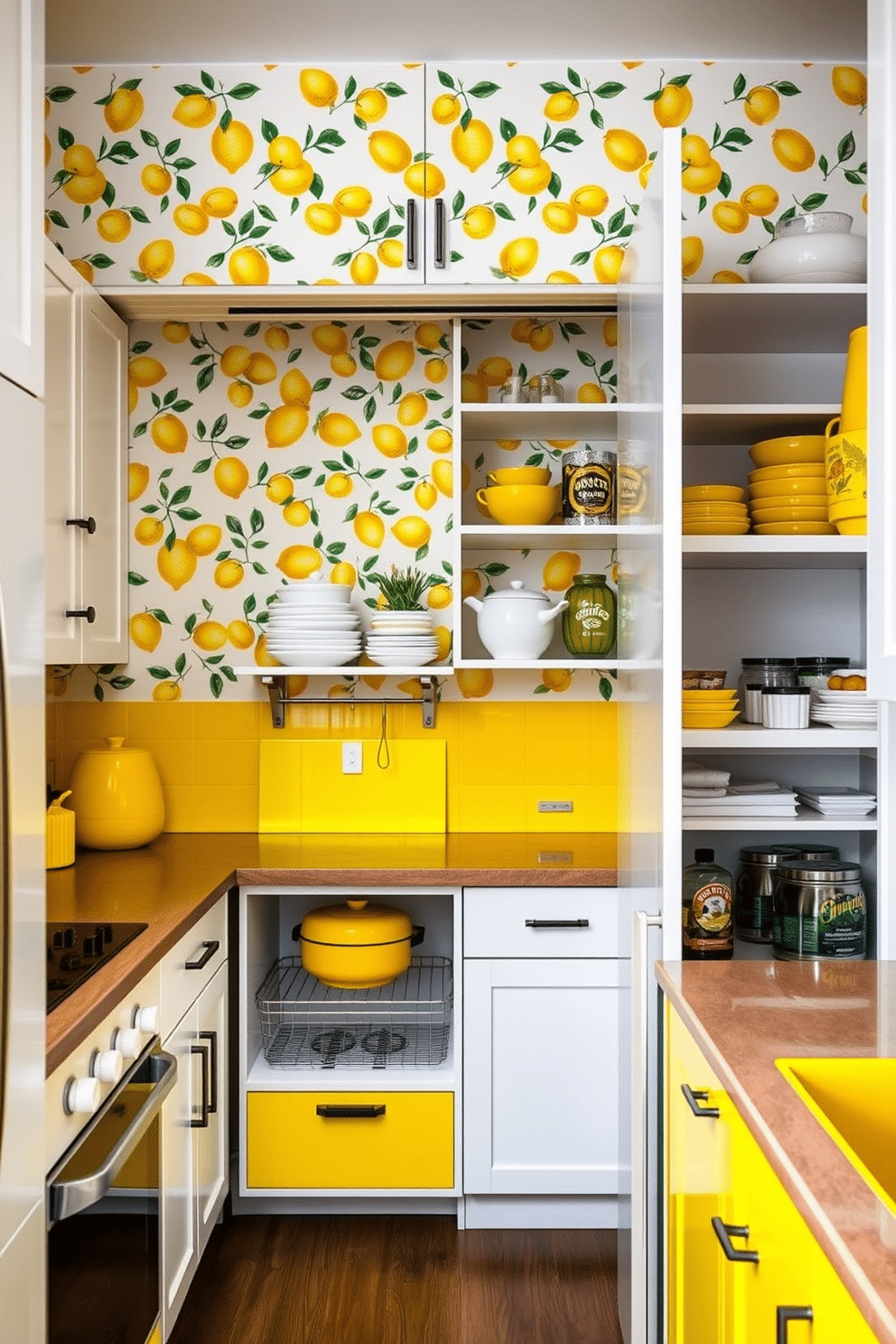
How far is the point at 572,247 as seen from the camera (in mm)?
2623

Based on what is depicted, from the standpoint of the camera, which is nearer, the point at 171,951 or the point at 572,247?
the point at 171,951

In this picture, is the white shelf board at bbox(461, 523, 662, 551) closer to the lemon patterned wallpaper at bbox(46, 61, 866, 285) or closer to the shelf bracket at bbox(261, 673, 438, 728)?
the shelf bracket at bbox(261, 673, 438, 728)

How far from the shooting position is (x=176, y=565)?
302cm

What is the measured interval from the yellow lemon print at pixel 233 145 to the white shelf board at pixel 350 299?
0.30m

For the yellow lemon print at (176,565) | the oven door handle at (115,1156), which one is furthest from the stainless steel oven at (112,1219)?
the yellow lemon print at (176,565)

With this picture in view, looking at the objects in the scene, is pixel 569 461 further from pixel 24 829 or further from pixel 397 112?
pixel 24 829

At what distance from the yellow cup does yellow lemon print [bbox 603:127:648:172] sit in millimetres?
A: 871

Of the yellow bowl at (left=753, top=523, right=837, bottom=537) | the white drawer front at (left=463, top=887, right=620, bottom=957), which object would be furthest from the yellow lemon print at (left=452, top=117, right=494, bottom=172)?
the white drawer front at (left=463, top=887, right=620, bottom=957)

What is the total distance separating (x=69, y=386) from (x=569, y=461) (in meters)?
1.18

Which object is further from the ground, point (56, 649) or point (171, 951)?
point (56, 649)

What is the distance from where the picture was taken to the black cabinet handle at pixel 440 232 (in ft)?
8.55

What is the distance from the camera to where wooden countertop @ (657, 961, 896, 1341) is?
2.93ft

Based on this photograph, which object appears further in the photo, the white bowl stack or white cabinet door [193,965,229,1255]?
the white bowl stack

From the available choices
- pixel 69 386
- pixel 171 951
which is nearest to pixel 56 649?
pixel 69 386
